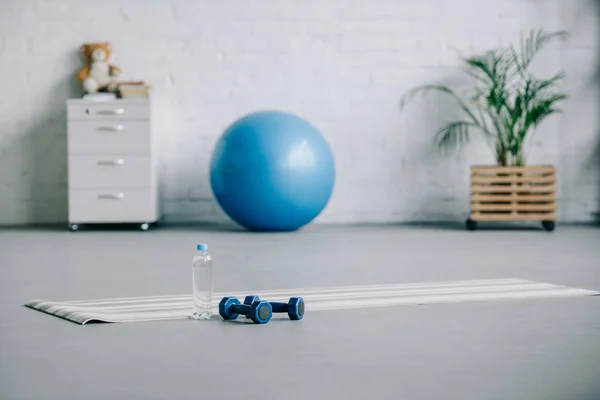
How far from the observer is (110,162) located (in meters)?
6.05

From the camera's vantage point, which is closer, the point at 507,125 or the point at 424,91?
the point at 507,125

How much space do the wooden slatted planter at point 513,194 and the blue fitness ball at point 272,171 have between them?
1111 mm

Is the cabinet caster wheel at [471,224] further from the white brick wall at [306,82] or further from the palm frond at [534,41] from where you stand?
the palm frond at [534,41]

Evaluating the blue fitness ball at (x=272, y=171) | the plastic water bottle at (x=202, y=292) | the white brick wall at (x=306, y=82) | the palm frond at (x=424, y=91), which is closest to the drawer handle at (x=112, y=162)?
the white brick wall at (x=306, y=82)

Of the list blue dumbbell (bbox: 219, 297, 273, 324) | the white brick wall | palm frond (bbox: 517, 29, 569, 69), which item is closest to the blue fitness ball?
the white brick wall

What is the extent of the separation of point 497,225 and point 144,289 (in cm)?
386

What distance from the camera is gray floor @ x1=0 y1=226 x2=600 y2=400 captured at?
1836mm

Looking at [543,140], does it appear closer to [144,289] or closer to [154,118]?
[154,118]

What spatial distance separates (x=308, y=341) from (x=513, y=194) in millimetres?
4122

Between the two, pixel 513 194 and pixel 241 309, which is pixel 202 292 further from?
pixel 513 194

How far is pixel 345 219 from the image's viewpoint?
263 inches

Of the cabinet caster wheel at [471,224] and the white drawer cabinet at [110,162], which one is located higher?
the white drawer cabinet at [110,162]

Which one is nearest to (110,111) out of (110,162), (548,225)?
(110,162)

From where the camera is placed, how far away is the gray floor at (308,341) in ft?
6.02
